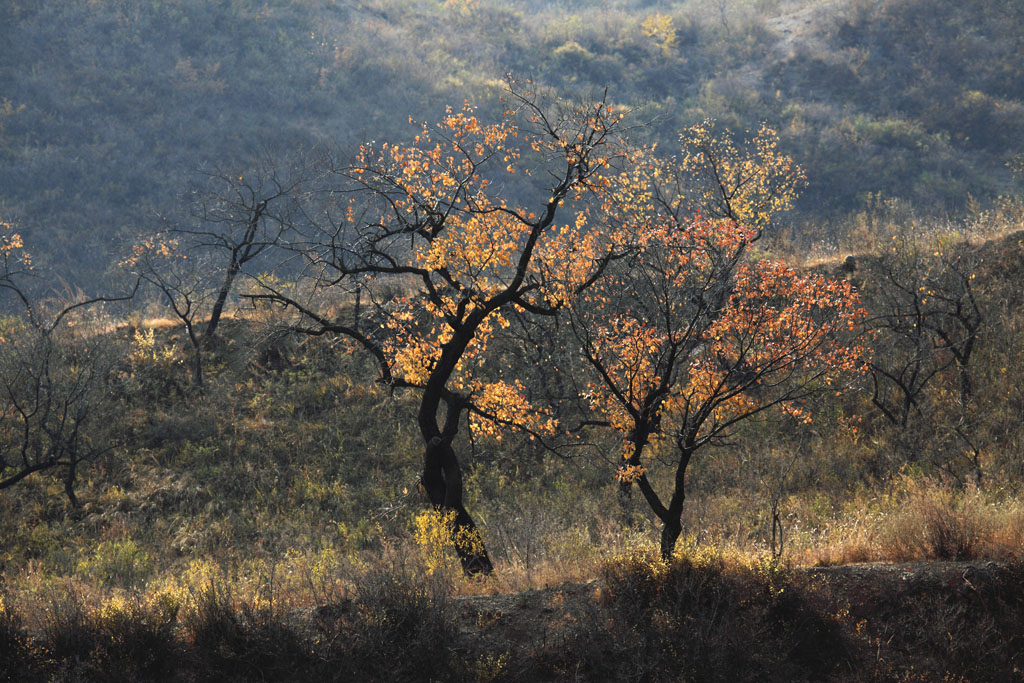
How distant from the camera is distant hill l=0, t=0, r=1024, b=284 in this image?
38250mm

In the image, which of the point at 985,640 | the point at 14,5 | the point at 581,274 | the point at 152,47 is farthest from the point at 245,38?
the point at 985,640

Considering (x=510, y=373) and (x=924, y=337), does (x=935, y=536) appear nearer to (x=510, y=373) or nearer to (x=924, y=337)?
(x=924, y=337)

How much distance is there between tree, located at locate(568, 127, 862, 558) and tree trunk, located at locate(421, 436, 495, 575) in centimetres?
247

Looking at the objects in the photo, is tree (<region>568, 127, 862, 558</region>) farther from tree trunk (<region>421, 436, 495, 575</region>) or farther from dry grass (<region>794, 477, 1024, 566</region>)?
tree trunk (<region>421, 436, 495, 575</region>)

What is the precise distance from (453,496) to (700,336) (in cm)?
511

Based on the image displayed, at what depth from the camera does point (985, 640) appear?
23.6 ft

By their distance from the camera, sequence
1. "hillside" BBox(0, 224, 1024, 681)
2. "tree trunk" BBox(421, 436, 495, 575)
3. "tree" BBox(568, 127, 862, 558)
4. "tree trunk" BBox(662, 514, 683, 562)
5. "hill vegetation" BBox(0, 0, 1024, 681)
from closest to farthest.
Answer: "hillside" BBox(0, 224, 1024, 681)
"hill vegetation" BBox(0, 0, 1024, 681)
"tree trunk" BBox(662, 514, 683, 562)
"tree" BBox(568, 127, 862, 558)
"tree trunk" BBox(421, 436, 495, 575)

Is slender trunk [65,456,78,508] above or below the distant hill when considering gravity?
below

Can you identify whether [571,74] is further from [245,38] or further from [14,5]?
[14,5]

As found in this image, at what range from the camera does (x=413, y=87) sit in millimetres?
46938

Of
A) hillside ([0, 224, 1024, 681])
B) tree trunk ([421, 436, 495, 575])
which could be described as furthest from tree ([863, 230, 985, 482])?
tree trunk ([421, 436, 495, 575])

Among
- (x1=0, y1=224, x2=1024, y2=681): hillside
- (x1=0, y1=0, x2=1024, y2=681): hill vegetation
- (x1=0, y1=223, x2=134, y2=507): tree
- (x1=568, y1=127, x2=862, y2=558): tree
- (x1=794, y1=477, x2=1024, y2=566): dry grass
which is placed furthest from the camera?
(x1=0, y1=223, x2=134, y2=507): tree

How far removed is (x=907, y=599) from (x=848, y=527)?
3.76 m

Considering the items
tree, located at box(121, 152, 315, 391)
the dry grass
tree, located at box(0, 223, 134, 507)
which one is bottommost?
the dry grass
